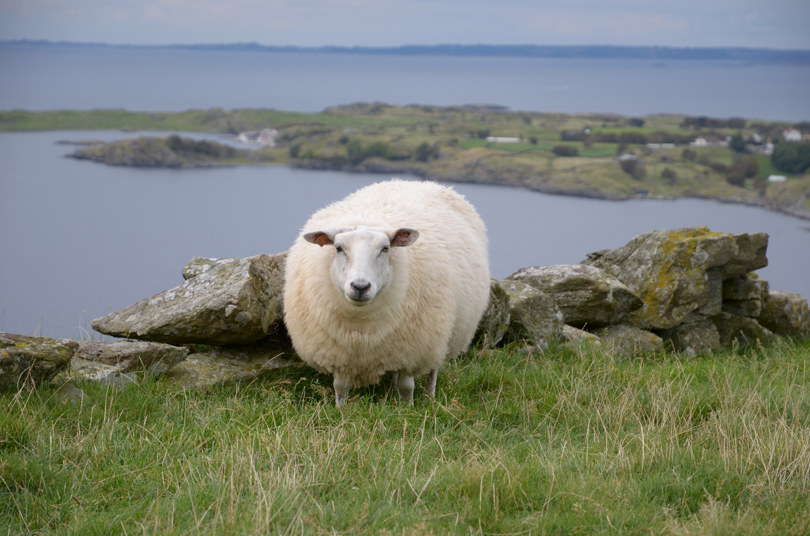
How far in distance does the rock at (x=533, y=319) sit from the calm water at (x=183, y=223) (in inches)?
234

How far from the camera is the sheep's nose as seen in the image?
16.4 feet

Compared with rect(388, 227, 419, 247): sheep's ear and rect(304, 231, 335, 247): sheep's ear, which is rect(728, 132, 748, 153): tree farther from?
rect(304, 231, 335, 247): sheep's ear

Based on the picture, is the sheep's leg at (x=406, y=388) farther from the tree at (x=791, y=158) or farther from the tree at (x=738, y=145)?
the tree at (x=738, y=145)

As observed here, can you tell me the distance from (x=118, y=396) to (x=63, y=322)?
8956mm

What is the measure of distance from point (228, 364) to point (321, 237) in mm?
1716

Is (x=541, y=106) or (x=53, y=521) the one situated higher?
(x=541, y=106)

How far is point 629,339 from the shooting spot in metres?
8.66

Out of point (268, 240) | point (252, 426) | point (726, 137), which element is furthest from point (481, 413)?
point (726, 137)

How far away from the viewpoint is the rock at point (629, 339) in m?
8.48

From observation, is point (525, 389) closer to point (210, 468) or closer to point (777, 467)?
point (777, 467)

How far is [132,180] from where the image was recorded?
2884 cm

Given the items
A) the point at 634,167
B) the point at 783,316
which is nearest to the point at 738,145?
the point at 634,167

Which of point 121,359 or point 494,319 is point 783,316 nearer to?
point 494,319

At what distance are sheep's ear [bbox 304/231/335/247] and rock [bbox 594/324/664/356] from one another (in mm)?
4147
